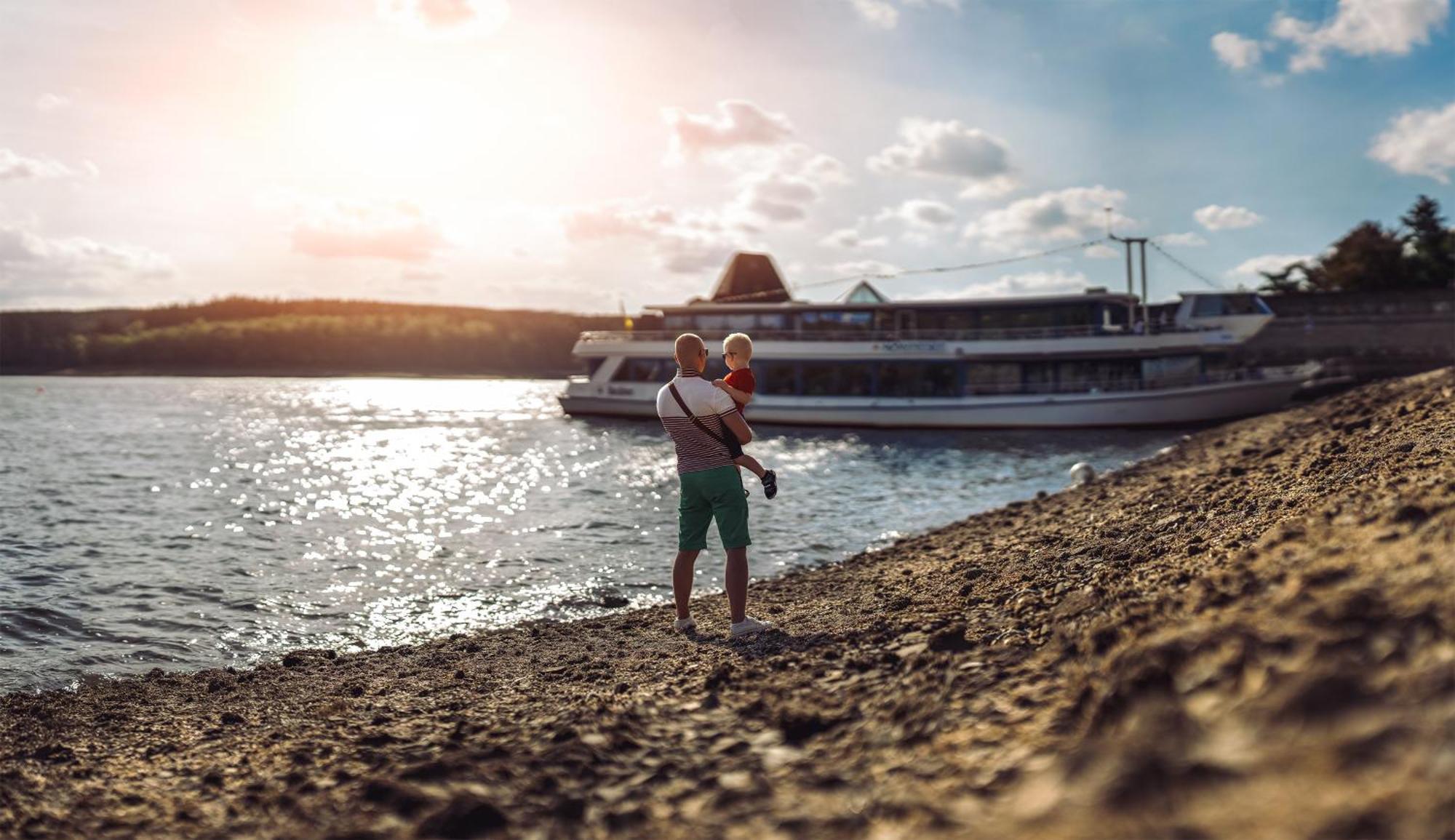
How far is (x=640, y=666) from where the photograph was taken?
548cm

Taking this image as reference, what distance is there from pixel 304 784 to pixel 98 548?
986cm

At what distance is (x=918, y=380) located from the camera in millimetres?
32031

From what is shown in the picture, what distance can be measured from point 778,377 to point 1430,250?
126 ft

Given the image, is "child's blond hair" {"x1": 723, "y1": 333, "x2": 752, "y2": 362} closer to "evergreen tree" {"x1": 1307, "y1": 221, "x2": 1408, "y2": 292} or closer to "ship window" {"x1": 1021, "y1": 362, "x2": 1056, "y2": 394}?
"ship window" {"x1": 1021, "y1": 362, "x2": 1056, "y2": 394}

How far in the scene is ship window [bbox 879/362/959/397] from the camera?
1248 inches

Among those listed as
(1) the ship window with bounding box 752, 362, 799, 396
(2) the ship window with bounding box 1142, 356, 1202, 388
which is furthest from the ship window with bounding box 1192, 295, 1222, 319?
(1) the ship window with bounding box 752, 362, 799, 396

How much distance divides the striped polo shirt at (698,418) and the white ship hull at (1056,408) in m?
26.2

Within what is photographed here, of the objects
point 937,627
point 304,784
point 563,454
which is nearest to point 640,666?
point 937,627

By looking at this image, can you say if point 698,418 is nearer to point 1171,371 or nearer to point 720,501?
point 720,501

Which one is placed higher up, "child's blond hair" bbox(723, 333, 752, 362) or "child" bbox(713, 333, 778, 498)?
"child's blond hair" bbox(723, 333, 752, 362)

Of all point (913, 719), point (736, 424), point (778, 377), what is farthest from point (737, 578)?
point (778, 377)

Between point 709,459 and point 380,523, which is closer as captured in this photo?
point 709,459

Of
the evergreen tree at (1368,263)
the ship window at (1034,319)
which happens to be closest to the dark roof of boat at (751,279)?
the ship window at (1034,319)

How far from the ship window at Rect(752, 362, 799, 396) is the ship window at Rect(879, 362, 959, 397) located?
3181 mm
